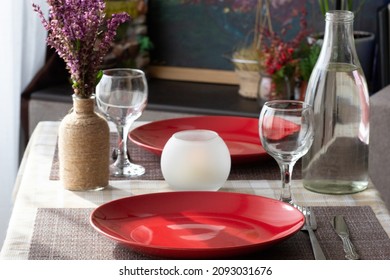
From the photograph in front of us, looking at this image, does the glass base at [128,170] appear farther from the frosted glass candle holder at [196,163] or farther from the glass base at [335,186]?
the glass base at [335,186]

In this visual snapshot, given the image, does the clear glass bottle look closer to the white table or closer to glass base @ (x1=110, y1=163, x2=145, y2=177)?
the white table

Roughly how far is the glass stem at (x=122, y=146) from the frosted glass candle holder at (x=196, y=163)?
0.52 ft

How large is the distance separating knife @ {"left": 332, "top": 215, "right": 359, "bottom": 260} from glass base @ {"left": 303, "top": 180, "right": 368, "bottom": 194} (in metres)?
0.16

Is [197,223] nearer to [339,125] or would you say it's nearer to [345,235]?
[345,235]

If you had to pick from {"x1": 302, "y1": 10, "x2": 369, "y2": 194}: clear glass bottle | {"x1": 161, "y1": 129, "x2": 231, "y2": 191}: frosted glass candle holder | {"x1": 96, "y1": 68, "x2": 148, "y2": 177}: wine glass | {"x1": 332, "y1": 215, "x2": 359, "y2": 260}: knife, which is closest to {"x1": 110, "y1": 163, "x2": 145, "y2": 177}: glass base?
{"x1": 96, "y1": 68, "x2": 148, "y2": 177}: wine glass

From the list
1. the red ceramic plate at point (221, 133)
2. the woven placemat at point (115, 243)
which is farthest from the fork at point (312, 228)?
the red ceramic plate at point (221, 133)

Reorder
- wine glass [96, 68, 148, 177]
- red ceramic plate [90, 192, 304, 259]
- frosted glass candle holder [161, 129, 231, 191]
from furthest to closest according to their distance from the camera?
wine glass [96, 68, 148, 177], frosted glass candle holder [161, 129, 231, 191], red ceramic plate [90, 192, 304, 259]

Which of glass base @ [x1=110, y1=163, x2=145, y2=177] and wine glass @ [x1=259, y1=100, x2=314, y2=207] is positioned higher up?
wine glass @ [x1=259, y1=100, x2=314, y2=207]

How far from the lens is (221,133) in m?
1.88

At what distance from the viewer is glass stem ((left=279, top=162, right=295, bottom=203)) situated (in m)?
1.42

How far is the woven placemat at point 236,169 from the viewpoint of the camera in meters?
1.63

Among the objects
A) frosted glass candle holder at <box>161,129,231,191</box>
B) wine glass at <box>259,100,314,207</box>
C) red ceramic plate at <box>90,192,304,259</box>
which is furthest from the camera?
frosted glass candle holder at <box>161,129,231,191</box>
